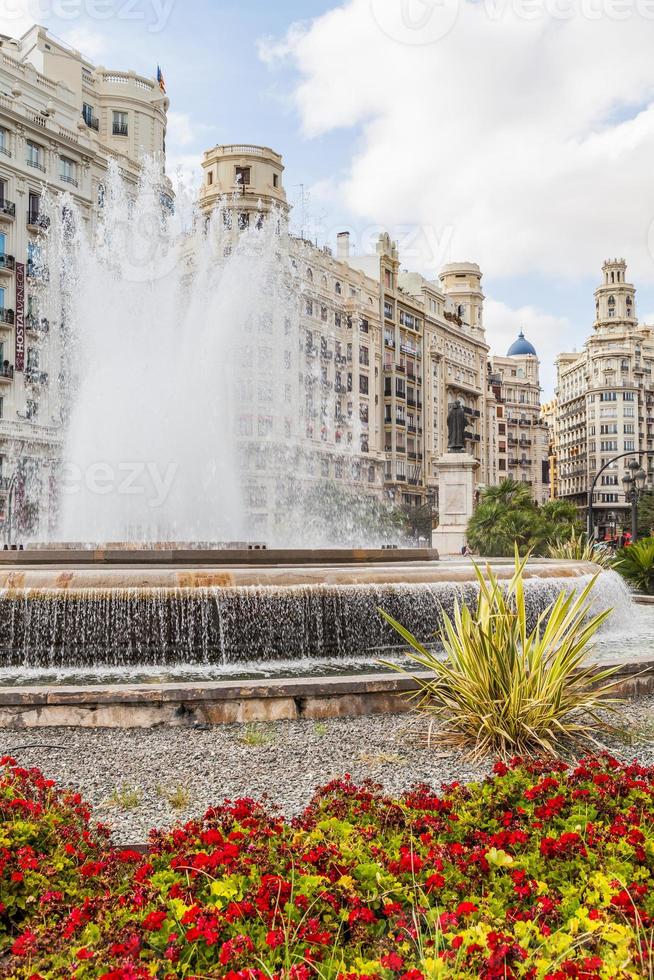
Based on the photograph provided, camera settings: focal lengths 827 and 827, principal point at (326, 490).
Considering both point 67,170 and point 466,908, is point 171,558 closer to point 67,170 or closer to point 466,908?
point 466,908

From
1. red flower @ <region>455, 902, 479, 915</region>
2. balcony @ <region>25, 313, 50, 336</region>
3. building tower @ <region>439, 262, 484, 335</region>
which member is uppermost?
building tower @ <region>439, 262, 484, 335</region>

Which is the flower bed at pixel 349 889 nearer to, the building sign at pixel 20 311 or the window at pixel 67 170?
the building sign at pixel 20 311

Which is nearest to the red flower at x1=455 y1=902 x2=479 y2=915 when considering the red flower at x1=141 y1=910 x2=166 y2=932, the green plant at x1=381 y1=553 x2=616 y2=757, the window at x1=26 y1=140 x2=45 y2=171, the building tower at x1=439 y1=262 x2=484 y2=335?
the red flower at x1=141 y1=910 x2=166 y2=932

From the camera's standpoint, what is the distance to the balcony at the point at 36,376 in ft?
135

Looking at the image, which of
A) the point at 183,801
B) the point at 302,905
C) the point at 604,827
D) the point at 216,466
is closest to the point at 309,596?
the point at 183,801

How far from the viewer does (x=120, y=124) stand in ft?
164

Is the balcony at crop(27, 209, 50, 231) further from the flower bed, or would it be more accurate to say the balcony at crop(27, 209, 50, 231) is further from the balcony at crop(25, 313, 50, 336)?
the flower bed

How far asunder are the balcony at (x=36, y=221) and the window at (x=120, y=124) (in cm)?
1097

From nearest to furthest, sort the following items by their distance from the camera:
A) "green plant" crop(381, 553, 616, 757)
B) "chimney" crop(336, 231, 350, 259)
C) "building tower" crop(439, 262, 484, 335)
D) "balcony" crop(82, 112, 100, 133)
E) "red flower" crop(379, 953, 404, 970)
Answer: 1. "red flower" crop(379, 953, 404, 970)
2. "green plant" crop(381, 553, 616, 757)
3. "balcony" crop(82, 112, 100, 133)
4. "chimney" crop(336, 231, 350, 259)
5. "building tower" crop(439, 262, 484, 335)

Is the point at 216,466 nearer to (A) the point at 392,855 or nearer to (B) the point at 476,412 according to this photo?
(A) the point at 392,855

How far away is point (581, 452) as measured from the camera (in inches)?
4734

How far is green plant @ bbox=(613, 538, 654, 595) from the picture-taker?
63.2 ft

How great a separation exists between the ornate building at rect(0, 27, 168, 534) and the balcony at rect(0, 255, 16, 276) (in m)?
0.05

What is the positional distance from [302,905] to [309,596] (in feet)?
25.0
